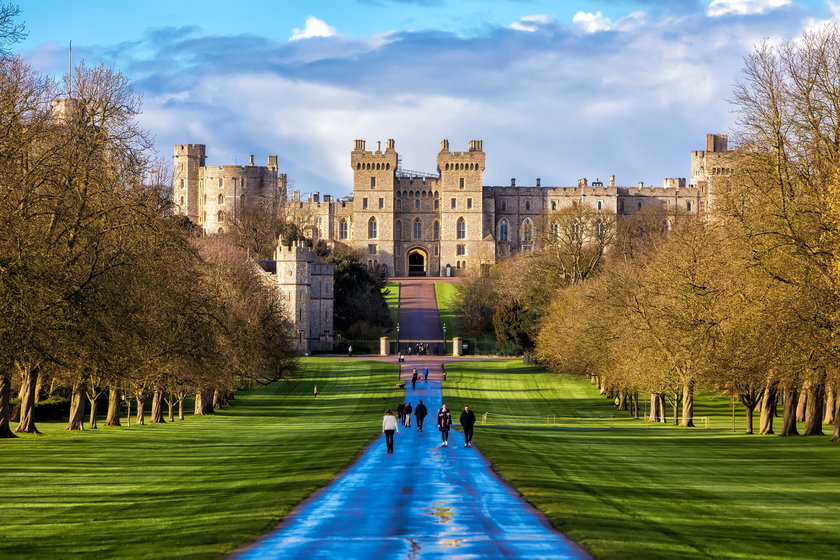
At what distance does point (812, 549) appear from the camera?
14.8 meters

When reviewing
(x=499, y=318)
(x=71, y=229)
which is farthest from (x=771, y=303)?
(x=499, y=318)

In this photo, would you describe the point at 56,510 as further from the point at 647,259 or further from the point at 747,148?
the point at 647,259

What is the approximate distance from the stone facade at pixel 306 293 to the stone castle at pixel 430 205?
41.6 m

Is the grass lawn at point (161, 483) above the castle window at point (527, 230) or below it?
below

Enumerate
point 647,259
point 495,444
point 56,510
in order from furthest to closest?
1. point 647,259
2. point 495,444
3. point 56,510

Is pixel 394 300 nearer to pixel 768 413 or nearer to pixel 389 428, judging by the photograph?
pixel 768 413

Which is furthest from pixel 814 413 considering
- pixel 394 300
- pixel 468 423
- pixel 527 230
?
pixel 527 230

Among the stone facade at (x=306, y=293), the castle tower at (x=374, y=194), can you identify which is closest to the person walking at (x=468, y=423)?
the stone facade at (x=306, y=293)

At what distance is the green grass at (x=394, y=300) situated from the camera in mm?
102406

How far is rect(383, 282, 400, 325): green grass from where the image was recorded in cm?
10241

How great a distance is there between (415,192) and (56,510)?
12321cm

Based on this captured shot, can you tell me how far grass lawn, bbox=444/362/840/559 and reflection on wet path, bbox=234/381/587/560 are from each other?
0.61 m

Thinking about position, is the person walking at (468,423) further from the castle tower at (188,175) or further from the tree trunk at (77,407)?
the castle tower at (188,175)

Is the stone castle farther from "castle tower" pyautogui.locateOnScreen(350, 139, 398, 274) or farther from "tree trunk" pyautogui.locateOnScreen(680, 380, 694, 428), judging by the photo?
"tree trunk" pyautogui.locateOnScreen(680, 380, 694, 428)
